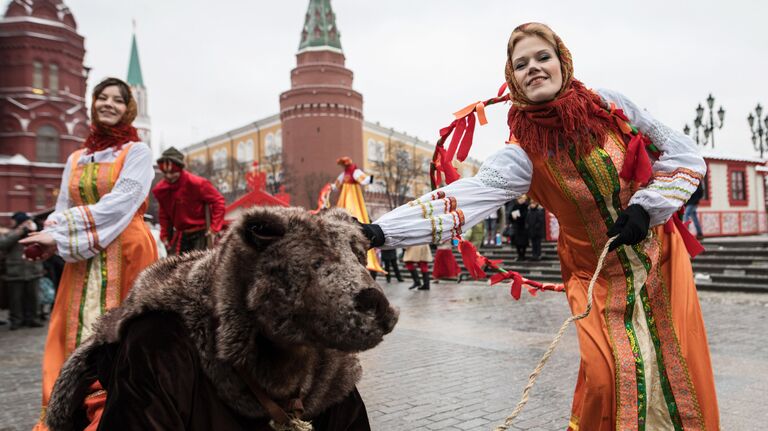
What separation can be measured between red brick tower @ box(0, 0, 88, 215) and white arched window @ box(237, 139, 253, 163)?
117ft

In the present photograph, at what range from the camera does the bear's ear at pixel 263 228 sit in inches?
A: 71.2

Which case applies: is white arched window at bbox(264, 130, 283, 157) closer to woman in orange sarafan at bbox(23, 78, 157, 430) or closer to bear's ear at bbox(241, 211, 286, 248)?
woman in orange sarafan at bbox(23, 78, 157, 430)

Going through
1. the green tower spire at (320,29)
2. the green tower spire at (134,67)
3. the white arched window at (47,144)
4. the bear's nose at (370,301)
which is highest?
the green tower spire at (134,67)

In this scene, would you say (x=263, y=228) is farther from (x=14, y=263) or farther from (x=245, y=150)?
(x=245, y=150)

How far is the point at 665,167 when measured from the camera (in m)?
3.03

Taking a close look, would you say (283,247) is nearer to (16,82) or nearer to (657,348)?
(657,348)

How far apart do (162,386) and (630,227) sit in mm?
1886

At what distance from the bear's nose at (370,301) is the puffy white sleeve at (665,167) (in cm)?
150

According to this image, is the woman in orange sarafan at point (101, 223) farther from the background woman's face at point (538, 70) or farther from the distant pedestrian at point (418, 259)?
the distant pedestrian at point (418, 259)

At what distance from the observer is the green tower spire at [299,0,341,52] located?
6806 cm

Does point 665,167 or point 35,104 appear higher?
point 35,104

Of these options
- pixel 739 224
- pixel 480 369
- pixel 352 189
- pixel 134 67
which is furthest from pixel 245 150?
pixel 480 369

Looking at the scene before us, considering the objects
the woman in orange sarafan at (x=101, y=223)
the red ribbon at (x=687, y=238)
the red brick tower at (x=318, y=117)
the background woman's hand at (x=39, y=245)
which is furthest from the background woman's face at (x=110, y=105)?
the red brick tower at (x=318, y=117)

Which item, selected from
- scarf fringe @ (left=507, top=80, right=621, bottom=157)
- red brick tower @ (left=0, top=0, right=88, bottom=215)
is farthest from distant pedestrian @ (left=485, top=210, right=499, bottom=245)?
red brick tower @ (left=0, top=0, right=88, bottom=215)
